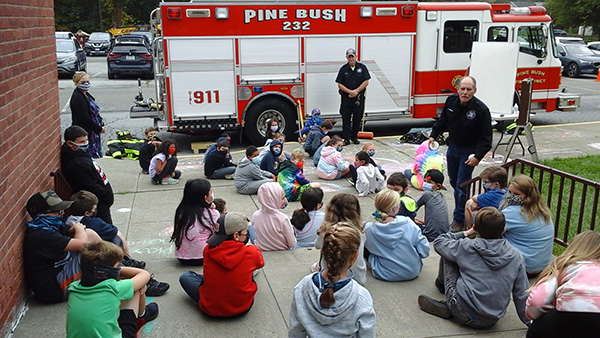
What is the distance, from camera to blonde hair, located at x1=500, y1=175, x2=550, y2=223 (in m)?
5.50

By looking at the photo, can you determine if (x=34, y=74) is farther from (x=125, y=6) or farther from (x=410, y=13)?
(x=125, y=6)

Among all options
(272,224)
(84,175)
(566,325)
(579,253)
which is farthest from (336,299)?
(84,175)

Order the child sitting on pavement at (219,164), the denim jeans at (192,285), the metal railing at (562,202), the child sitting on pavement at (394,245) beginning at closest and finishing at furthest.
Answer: the denim jeans at (192,285)
the child sitting on pavement at (394,245)
the metal railing at (562,202)
the child sitting on pavement at (219,164)

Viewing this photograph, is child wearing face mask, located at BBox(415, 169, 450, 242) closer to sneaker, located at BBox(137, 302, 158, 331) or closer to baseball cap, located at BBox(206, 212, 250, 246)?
baseball cap, located at BBox(206, 212, 250, 246)

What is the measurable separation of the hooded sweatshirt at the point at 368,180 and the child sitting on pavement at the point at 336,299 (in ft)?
18.9

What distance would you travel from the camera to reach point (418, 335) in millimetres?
4762

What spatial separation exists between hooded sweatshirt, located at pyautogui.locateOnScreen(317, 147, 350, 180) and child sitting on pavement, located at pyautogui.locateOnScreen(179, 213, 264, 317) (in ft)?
17.7

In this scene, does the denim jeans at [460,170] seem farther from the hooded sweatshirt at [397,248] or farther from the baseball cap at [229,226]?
the baseball cap at [229,226]

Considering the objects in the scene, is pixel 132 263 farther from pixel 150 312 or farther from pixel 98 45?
pixel 98 45

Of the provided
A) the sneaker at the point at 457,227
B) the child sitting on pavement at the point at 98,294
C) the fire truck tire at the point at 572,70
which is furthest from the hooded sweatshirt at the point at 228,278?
the fire truck tire at the point at 572,70

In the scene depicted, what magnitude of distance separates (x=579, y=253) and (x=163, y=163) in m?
7.37

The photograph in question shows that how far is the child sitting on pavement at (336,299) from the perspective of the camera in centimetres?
351

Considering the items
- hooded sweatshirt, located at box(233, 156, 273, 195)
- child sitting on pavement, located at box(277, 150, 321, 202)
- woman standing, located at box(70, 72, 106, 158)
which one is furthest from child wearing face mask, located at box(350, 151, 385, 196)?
woman standing, located at box(70, 72, 106, 158)

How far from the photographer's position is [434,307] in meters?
5.05
